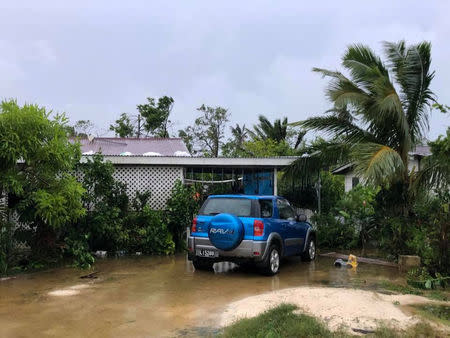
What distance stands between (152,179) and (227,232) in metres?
4.65

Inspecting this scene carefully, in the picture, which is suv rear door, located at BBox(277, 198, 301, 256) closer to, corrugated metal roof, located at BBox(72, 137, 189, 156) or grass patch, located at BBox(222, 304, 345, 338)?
grass patch, located at BBox(222, 304, 345, 338)

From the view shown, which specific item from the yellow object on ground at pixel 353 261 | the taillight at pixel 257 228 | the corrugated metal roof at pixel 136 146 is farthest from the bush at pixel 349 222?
the corrugated metal roof at pixel 136 146

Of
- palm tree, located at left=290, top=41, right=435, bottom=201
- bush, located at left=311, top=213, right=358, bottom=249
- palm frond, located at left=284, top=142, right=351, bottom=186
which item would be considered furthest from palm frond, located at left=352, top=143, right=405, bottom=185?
bush, located at left=311, top=213, right=358, bottom=249

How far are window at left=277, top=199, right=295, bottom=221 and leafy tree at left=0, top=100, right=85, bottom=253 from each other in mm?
4269

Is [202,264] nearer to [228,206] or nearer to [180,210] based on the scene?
[228,206]

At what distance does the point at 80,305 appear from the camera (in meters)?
6.52

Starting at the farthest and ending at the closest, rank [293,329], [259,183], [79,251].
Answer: [259,183], [79,251], [293,329]

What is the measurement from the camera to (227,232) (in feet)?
27.3

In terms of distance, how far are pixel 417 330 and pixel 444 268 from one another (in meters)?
3.85

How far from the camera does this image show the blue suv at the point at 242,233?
27.5ft

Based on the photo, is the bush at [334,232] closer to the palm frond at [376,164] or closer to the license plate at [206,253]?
the palm frond at [376,164]

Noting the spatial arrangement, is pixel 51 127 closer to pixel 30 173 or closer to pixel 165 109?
pixel 30 173

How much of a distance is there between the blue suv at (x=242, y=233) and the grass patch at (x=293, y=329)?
2999 millimetres

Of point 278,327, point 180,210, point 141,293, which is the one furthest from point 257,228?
point 180,210
